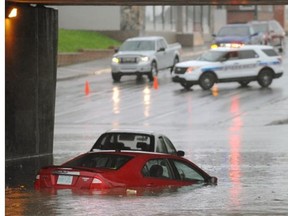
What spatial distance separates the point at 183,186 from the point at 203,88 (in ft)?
85.4

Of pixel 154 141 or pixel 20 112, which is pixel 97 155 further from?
pixel 20 112

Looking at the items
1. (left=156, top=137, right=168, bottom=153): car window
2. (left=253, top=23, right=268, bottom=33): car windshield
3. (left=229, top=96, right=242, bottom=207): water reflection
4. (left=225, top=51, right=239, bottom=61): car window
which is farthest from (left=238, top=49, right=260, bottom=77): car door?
(left=156, top=137, right=168, bottom=153): car window


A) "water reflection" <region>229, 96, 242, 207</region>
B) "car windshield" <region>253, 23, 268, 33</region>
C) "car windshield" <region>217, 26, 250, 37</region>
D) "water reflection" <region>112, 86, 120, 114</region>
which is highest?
"car windshield" <region>253, 23, 268, 33</region>

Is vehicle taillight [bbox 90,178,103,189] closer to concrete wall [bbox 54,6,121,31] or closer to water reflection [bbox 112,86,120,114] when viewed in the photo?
water reflection [bbox 112,86,120,114]

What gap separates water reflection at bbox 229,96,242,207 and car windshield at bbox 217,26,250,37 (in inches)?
688

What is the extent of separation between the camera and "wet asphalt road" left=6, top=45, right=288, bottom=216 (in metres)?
15.0

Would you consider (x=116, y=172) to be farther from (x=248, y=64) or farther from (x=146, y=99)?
(x=248, y=64)

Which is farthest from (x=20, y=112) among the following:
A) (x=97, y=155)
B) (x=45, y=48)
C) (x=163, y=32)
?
(x=163, y=32)

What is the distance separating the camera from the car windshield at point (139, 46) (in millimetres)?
47906

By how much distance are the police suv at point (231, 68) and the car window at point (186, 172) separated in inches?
978

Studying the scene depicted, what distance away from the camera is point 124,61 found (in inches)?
1823

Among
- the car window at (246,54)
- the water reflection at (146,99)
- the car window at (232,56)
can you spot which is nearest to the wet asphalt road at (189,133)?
the water reflection at (146,99)

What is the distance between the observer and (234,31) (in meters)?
57.7

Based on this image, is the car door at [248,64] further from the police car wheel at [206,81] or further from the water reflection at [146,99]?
the water reflection at [146,99]
